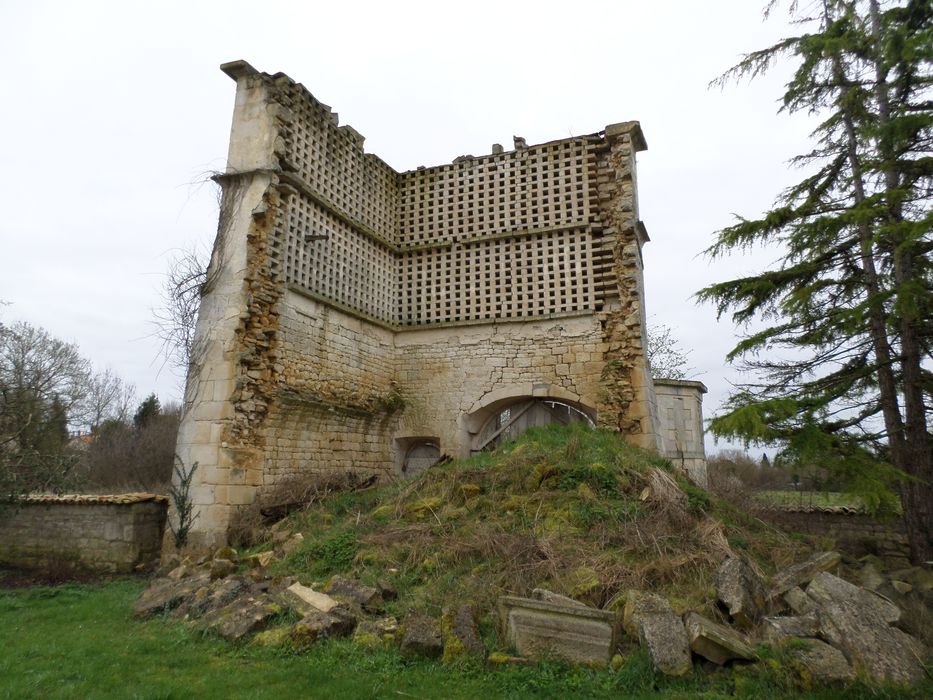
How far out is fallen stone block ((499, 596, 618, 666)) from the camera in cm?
446

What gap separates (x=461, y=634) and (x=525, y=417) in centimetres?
761

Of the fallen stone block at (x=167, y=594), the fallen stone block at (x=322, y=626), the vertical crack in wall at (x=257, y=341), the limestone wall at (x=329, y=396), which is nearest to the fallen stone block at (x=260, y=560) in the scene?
the fallen stone block at (x=167, y=594)

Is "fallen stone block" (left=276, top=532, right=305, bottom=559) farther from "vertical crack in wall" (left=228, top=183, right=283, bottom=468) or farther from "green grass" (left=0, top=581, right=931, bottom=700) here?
"green grass" (left=0, top=581, right=931, bottom=700)

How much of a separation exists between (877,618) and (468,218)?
10.3 metres

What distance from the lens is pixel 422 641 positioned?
4648mm

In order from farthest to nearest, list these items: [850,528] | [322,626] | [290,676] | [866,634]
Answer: [850,528]
[322,626]
[290,676]
[866,634]

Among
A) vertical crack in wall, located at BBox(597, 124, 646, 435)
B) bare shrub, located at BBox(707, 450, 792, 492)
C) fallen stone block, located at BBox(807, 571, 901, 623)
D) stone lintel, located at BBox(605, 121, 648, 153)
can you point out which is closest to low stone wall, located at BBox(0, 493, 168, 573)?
vertical crack in wall, located at BBox(597, 124, 646, 435)

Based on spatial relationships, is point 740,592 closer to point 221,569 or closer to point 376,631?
point 376,631

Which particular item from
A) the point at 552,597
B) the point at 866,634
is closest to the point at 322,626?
the point at 552,597

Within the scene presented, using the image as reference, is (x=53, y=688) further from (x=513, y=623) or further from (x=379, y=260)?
(x=379, y=260)

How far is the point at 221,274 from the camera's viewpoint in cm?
952

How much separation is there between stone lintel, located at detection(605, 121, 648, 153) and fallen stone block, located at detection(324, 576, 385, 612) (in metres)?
10.0

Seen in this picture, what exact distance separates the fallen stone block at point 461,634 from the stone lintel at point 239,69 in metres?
9.48

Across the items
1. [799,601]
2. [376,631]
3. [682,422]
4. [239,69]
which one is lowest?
[376,631]
